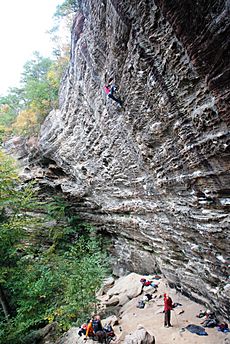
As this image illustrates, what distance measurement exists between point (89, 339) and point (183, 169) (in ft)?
21.7

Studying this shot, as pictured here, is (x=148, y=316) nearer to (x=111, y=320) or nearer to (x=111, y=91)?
(x=111, y=320)

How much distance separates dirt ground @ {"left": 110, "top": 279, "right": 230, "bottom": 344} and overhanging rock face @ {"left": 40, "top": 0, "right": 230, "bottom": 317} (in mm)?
654

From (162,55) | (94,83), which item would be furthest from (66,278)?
(162,55)

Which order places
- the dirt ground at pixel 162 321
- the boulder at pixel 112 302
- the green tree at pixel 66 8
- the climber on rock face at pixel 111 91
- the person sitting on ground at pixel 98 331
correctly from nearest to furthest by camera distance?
the dirt ground at pixel 162 321
the person sitting on ground at pixel 98 331
the climber on rock face at pixel 111 91
the boulder at pixel 112 302
the green tree at pixel 66 8

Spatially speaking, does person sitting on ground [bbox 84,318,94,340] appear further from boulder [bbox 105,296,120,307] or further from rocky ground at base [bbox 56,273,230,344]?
boulder [bbox 105,296,120,307]

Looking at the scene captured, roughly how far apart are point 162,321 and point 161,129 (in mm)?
6763

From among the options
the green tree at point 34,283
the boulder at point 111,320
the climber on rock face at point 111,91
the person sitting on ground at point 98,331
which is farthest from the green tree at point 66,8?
the person sitting on ground at point 98,331

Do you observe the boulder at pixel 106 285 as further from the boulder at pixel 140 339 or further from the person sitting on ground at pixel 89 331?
the boulder at pixel 140 339

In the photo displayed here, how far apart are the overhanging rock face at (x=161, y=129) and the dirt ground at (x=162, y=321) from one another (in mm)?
654

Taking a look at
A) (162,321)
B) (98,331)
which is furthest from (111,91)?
(162,321)

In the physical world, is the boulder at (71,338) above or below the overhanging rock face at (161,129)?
below

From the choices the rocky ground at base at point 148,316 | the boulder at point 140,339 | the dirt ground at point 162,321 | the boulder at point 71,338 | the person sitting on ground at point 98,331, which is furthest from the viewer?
the boulder at point 71,338

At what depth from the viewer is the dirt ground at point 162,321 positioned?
7496 mm

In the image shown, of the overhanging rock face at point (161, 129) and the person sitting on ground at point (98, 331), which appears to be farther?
the person sitting on ground at point (98, 331)
